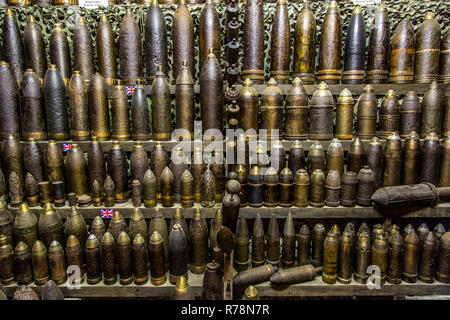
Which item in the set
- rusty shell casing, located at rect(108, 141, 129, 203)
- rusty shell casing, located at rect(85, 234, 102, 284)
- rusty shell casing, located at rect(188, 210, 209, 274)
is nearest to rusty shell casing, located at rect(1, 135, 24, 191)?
rusty shell casing, located at rect(108, 141, 129, 203)

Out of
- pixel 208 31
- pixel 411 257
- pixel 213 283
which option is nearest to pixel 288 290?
pixel 213 283

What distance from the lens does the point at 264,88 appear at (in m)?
2.69

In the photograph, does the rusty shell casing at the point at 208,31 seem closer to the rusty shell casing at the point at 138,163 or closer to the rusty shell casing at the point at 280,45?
the rusty shell casing at the point at 280,45

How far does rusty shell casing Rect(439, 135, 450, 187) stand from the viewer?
247cm

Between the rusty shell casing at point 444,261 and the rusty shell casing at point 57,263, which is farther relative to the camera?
the rusty shell casing at point 444,261

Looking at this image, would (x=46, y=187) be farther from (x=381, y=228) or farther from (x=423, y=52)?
(x=423, y=52)

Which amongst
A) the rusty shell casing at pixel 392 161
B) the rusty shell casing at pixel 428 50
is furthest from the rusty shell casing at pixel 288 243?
the rusty shell casing at pixel 428 50

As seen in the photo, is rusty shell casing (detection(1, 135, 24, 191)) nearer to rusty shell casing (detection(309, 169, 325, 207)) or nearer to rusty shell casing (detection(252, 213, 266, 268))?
rusty shell casing (detection(252, 213, 266, 268))

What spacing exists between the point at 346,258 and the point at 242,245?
0.86 m

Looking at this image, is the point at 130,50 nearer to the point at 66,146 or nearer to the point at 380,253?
the point at 66,146

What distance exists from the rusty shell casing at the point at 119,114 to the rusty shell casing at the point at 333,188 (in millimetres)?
1858

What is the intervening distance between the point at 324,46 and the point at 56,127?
2548mm

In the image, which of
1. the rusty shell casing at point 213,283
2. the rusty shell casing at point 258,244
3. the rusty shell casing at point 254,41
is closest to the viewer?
the rusty shell casing at point 213,283

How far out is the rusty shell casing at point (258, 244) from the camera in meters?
2.45
